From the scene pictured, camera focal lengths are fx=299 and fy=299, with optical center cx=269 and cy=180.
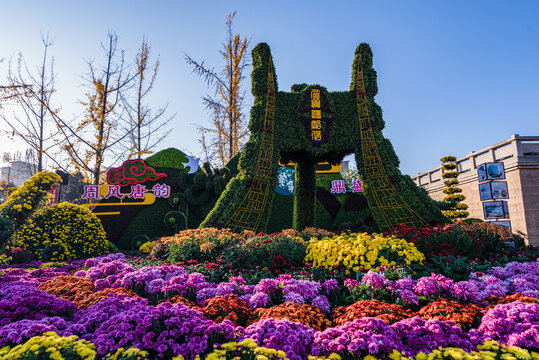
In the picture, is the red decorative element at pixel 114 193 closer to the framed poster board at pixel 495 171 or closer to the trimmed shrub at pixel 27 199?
the trimmed shrub at pixel 27 199

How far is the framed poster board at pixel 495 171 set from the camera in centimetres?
1302

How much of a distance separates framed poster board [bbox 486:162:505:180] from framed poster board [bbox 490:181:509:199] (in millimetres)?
276

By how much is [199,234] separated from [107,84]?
14.6 m

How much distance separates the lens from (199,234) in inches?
260

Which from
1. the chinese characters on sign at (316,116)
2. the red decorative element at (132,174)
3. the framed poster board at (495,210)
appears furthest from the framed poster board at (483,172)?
the red decorative element at (132,174)

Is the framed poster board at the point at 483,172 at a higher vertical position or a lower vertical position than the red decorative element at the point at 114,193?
higher

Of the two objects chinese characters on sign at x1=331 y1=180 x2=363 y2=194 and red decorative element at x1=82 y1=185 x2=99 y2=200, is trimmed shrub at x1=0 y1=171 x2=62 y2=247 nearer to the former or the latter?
red decorative element at x1=82 y1=185 x2=99 y2=200

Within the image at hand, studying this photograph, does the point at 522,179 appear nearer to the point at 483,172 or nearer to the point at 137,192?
the point at 483,172

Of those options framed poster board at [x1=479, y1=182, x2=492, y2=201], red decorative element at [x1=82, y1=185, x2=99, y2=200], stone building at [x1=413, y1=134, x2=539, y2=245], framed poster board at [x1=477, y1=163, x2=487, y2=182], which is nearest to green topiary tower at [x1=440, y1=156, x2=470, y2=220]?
framed poster board at [x1=479, y1=182, x2=492, y2=201]

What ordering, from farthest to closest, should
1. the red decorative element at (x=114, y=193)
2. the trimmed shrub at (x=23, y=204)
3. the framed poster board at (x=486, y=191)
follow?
the framed poster board at (x=486, y=191) → the red decorative element at (x=114, y=193) → the trimmed shrub at (x=23, y=204)

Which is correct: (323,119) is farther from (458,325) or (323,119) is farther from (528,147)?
(528,147)

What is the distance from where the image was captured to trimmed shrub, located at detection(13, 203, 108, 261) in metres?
8.40

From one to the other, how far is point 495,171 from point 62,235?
1668cm

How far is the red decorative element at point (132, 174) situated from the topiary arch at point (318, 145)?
→ 599cm
